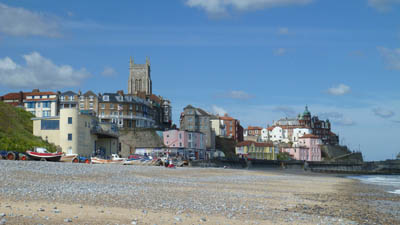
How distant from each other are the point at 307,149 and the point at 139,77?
224ft

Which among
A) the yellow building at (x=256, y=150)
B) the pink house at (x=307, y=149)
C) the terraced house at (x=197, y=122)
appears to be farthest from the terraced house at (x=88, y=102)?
the pink house at (x=307, y=149)

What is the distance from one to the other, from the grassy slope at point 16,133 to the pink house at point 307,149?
11367 centimetres

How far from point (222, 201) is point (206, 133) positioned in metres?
104

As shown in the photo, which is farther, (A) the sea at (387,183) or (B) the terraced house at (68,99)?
(B) the terraced house at (68,99)

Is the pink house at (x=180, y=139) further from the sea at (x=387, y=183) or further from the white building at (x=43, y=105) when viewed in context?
the sea at (x=387, y=183)

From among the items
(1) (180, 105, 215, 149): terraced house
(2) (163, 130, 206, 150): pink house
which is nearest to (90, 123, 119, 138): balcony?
(2) (163, 130, 206, 150): pink house

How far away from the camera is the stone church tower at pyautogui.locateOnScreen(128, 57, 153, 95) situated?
161512 mm

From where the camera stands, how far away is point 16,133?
57.5 m

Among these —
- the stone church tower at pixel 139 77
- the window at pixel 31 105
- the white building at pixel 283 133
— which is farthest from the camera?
the white building at pixel 283 133

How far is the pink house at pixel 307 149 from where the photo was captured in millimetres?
165125

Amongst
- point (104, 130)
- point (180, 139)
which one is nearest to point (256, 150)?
point (180, 139)

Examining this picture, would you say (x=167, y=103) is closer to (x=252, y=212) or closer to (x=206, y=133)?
(x=206, y=133)

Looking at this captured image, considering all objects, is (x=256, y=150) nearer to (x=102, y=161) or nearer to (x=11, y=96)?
(x=11, y=96)

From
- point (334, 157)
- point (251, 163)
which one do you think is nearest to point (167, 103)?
point (251, 163)
